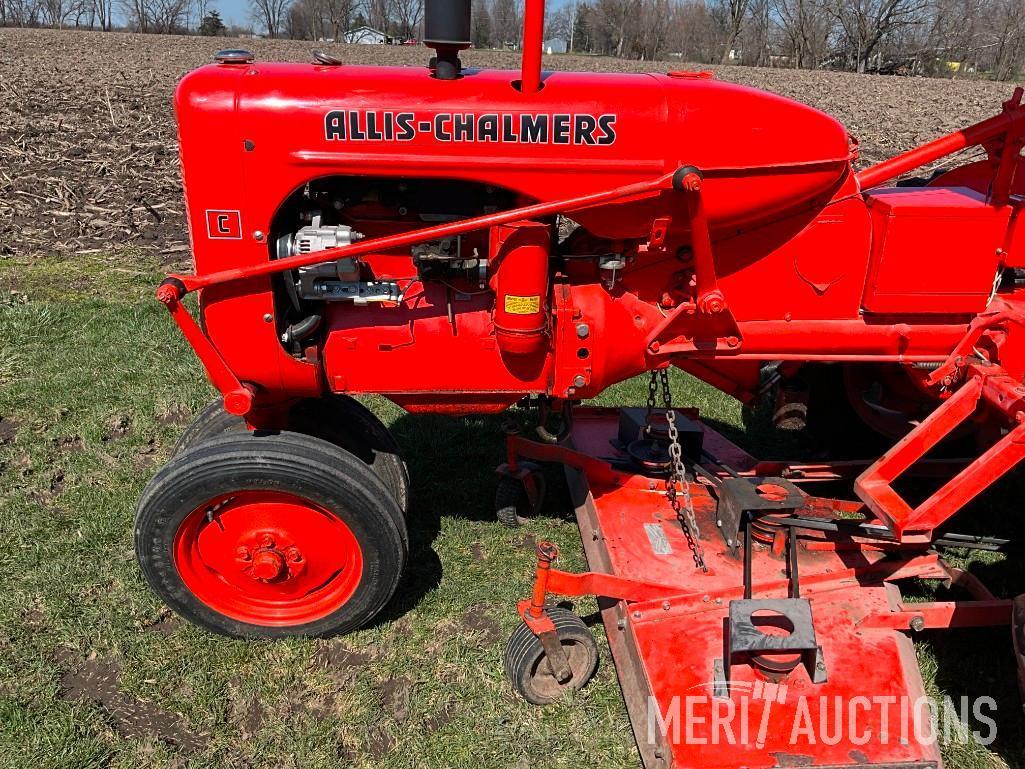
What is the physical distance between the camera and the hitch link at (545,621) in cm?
290

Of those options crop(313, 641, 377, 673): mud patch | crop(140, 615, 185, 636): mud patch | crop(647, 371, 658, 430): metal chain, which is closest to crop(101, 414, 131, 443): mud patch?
crop(140, 615, 185, 636): mud patch

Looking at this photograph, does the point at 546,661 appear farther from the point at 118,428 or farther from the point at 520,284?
the point at 118,428

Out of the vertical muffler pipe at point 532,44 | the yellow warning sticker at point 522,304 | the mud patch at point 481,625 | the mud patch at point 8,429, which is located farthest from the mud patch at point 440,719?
the mud patch at point 8,429

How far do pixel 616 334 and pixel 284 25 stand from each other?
7385 cm

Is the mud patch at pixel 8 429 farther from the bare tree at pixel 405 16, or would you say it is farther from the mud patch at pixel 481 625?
the bare tree at pixel 405 16

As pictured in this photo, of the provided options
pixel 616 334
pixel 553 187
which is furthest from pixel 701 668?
pixel 553 187

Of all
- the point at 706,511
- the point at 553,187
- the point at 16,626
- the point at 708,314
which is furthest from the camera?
the point at 706,511

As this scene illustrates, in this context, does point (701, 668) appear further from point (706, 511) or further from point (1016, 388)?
point (1016, 388)

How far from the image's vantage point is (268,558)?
308 centimetres

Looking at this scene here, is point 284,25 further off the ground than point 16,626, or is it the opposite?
point 284,25

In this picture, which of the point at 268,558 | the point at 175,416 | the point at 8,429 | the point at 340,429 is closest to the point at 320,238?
the point at 340,429

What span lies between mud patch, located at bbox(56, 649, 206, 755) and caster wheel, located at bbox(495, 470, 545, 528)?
5.58ft

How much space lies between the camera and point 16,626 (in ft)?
10.5

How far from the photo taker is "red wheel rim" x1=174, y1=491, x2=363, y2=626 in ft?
10.1
